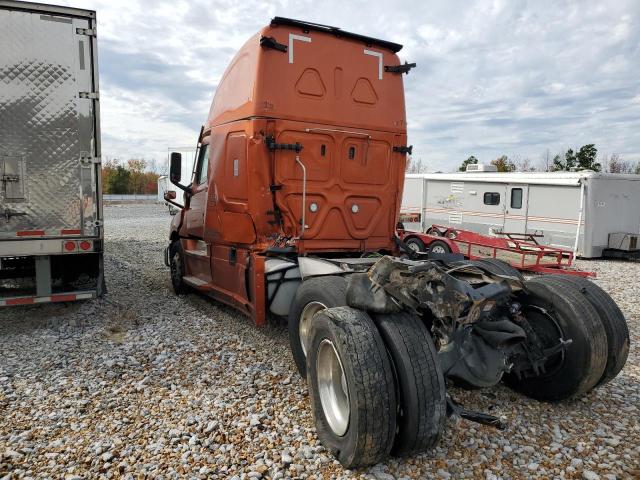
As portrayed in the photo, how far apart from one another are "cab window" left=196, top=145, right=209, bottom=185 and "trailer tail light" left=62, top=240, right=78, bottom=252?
6.17ft

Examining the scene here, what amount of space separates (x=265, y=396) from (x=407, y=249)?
9.54 feet

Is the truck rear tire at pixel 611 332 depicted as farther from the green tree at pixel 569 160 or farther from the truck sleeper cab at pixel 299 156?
the green tree at pixel 569 160

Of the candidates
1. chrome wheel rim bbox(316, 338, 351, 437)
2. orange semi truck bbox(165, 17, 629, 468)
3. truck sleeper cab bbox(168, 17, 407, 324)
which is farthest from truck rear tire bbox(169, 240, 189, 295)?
chrome wheel rim bbox(316, 338, 351, 437)

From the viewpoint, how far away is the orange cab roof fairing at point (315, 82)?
5.32 m

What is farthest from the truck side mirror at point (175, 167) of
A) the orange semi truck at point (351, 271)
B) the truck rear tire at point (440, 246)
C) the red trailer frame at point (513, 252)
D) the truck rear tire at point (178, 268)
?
the truck rear tire at point (440, 246)

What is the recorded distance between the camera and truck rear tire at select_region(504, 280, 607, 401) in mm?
3625

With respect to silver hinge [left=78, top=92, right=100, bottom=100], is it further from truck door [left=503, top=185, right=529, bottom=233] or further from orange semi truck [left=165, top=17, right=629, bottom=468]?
truck door [left=503, top=185, right=529, bottom=233]

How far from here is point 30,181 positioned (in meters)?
5.71

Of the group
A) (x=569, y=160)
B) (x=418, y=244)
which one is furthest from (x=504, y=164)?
(x=418, y=244)

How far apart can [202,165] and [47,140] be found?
2.01 m

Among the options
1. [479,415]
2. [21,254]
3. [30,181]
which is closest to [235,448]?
[479,415]

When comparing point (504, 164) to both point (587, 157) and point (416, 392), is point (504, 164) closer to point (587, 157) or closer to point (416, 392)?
point (587, 157)

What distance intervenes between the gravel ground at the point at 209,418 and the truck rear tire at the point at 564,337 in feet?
0.66

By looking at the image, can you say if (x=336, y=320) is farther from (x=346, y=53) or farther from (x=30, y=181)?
(x=30, y=181)
